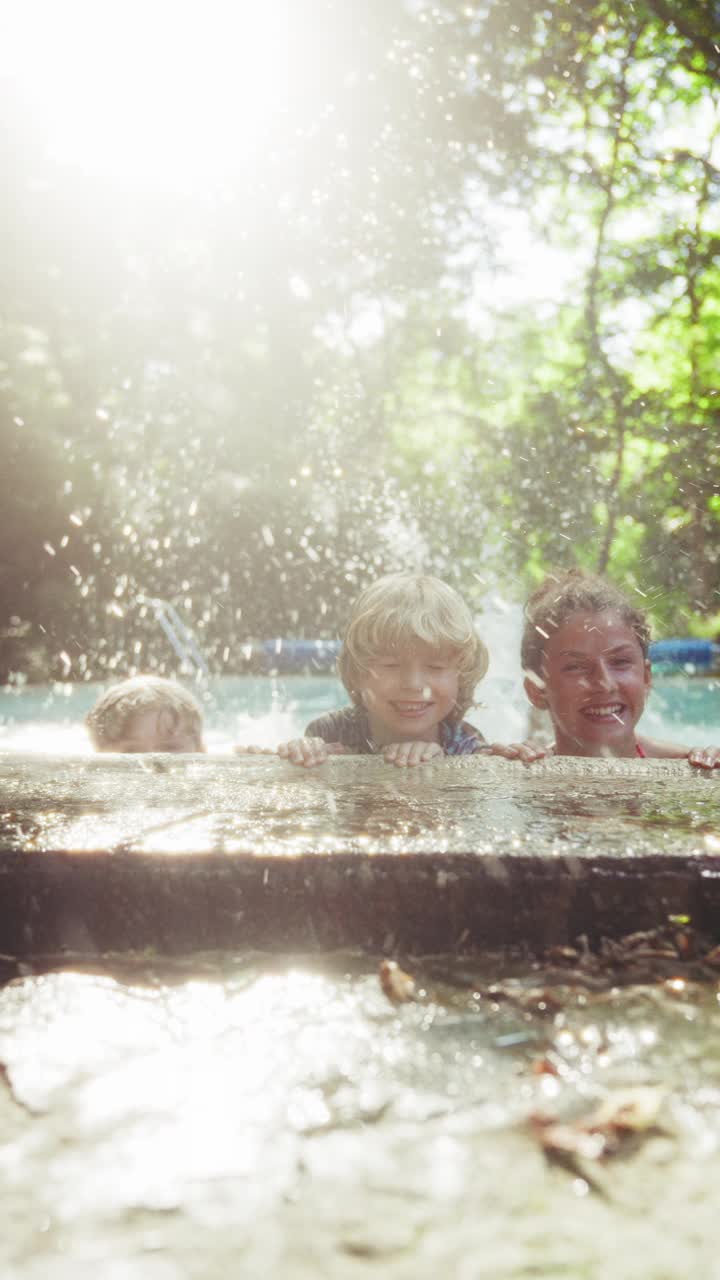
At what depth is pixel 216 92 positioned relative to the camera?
12500 millimetres

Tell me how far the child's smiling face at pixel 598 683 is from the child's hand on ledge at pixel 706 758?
35.0 inches

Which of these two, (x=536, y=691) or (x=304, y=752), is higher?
(x=536, y=691)

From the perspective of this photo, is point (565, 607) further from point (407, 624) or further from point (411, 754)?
point (411, 754)

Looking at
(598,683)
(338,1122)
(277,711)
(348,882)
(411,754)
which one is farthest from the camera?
(277,711)

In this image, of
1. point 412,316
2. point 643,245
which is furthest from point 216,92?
point 643,245

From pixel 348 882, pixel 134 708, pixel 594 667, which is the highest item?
pixel 594 667

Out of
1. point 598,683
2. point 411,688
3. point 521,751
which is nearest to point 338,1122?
point 521,751

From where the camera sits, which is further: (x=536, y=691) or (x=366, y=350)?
(x=366, y=350)

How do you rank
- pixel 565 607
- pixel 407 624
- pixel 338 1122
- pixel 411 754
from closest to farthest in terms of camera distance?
pixel 338 1122
pixel 411 754
pixel 407 624
pixel 565 607

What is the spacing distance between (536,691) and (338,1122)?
3.20 meters

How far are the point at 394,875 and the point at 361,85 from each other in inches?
487

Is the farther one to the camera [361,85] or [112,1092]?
[361,85]

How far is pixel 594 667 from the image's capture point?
376 cm

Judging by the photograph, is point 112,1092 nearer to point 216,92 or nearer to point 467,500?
point 467,500
